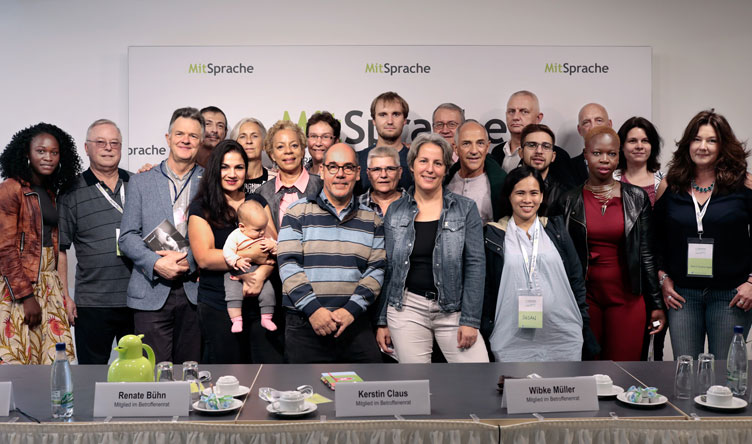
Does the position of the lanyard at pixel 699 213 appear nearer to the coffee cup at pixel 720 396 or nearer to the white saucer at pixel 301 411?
the coffee cup at pixel 720 396

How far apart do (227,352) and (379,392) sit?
140cm

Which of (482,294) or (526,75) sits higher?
(526,75)

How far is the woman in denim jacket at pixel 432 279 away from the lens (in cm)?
310

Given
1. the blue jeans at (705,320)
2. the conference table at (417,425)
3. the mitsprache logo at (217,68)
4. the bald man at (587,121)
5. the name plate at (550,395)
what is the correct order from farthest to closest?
1. the mitsprache logo at (217,68)
2. the bald man at (587,121)
3. the blue jeans at (705,320)
4. the name plate at (550,395)
5. the conference table at (417,425)

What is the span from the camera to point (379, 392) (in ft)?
6.57

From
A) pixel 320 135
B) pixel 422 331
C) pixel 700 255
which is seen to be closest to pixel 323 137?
pixel 320 135

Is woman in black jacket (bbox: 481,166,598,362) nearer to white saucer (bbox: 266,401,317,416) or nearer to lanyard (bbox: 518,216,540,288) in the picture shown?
lanyard (bbox: 518,216,540,288)

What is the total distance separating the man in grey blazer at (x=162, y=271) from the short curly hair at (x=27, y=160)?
49cm

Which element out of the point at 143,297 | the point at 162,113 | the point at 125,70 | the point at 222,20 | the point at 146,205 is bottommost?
the point at 143,297

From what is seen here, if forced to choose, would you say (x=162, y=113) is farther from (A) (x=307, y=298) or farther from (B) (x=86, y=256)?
(A) (x=307, y=298)

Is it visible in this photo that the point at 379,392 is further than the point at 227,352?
No

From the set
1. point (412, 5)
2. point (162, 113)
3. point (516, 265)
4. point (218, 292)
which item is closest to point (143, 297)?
point (218, 292)

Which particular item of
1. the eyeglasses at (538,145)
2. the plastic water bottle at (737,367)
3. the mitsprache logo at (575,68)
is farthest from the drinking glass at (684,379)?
the mitsprache logo at (575,68)

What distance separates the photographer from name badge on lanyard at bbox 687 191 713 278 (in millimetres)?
3338
